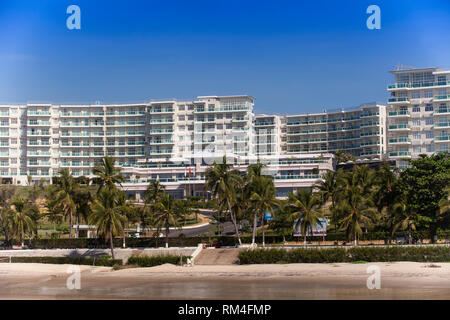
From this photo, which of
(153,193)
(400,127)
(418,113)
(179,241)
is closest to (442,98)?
(418,113)

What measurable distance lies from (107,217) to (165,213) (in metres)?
6.77

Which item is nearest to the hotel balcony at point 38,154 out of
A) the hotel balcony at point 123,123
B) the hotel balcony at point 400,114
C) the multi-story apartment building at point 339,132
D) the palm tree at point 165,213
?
the hotel balcony at point 123,123

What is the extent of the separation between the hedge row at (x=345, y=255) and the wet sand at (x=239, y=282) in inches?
63.1

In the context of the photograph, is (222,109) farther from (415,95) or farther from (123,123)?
(415,95)

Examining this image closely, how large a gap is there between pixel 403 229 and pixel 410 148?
50407 mm

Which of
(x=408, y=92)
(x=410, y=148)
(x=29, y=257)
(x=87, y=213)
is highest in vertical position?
(x=408, y=92)

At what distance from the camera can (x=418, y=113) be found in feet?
358

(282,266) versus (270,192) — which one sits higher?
(270,192)

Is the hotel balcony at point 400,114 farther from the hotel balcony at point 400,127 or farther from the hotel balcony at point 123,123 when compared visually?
the hotel balcony at point 123,123

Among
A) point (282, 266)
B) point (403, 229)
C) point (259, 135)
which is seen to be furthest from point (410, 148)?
point (282, 266)

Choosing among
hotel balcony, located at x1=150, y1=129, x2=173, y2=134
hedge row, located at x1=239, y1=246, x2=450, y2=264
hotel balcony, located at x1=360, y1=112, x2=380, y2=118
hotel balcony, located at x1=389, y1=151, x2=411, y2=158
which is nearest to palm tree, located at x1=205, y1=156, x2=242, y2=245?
hedge row, located at x1=239, y1=246, x2=450, y2=264

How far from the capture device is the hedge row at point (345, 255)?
53969mm
